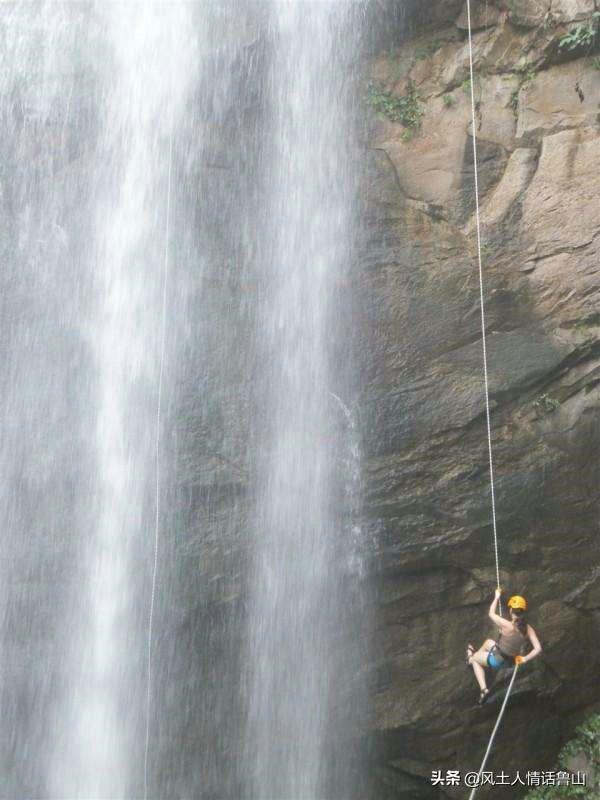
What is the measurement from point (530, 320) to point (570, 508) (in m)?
2.08

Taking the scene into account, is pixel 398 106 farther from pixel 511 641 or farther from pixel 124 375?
pixel 511 641

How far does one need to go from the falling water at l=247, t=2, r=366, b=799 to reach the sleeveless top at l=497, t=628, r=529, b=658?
165cm

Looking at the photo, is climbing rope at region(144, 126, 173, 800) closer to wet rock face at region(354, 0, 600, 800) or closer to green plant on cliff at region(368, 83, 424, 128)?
wet rock face at region(354, 0, 600, 800)

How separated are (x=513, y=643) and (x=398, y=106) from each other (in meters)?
6.57

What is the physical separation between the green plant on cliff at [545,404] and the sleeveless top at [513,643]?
244cm

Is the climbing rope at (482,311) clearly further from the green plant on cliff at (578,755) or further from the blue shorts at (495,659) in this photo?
the green plant on cliff at (578,755)

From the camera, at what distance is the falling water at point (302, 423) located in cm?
786

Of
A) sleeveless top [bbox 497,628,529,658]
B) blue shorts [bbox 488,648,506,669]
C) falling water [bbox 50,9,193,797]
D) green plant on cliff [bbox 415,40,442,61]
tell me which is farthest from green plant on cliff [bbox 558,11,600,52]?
blue shorts [bbox 488,648,506,669]

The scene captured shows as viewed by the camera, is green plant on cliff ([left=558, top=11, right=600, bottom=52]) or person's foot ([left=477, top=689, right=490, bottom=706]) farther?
green plant on cliff ([left=558, top=11, right=600, bottom=52])

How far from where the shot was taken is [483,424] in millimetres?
8375

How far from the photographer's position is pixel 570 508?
8242 mm

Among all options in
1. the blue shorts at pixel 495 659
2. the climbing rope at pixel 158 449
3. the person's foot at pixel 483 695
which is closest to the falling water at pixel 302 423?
the climbing rope at pixel 158 449

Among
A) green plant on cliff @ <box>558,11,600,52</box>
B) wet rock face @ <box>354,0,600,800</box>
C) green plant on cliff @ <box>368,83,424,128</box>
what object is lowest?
wet rock face @ <box>354,0,600,800</box>

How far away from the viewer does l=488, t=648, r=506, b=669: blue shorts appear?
23.8 feet
